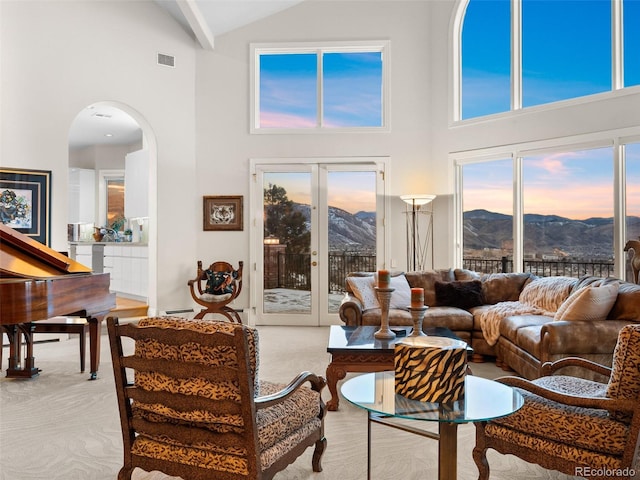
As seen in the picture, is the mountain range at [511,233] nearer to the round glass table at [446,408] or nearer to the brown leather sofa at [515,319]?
Answer: the brown leather sofa at [515,319]

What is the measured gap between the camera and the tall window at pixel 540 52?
5359 mm

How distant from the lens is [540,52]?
236 inches

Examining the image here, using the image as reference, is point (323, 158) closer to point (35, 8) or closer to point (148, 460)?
point (35, 8)

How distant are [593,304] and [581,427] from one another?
2.08m

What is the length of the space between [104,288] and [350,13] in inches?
198

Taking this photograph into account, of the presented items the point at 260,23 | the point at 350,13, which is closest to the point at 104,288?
the point at 260,23

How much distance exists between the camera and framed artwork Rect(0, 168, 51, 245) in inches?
213

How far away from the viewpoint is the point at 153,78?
6.67m

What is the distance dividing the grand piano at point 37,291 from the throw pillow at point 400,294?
280 centimetres

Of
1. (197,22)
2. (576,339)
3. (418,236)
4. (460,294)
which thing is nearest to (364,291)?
(460,294)

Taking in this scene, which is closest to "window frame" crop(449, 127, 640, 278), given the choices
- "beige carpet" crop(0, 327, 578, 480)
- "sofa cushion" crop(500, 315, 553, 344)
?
"sofa cushion" crop(500, 315, 553, 344)

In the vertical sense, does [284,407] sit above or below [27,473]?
above

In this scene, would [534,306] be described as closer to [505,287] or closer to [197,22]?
[505,287]

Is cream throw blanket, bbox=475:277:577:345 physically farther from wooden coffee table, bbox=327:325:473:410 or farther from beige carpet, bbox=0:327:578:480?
wooden coffee table, bbox=327:325:473:410
